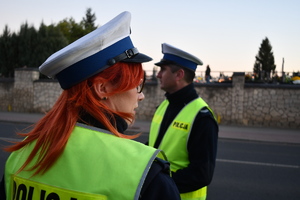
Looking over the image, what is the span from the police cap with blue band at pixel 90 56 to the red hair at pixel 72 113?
0.09 ft

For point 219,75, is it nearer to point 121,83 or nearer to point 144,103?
point 144,103

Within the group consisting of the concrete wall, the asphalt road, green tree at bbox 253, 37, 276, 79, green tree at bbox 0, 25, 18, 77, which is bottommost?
the asphalt road

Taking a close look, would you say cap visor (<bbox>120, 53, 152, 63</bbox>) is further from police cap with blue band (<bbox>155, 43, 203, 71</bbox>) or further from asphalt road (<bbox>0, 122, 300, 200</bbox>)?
asphalt road (<bbox>0, 122, 300, 200</bbox>)

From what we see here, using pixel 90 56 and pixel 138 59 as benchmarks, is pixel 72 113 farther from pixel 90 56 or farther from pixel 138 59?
pixel 138 59

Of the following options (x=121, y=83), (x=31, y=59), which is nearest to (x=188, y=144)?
(x=121, y=83)

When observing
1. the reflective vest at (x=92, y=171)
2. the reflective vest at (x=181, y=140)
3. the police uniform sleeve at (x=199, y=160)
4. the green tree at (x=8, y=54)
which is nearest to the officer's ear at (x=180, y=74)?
the reflective vest at (x=181, y=140)

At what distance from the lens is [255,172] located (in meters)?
7.01

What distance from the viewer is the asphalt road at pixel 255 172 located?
554 cm

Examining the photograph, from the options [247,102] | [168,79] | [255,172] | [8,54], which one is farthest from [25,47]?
[168,79]

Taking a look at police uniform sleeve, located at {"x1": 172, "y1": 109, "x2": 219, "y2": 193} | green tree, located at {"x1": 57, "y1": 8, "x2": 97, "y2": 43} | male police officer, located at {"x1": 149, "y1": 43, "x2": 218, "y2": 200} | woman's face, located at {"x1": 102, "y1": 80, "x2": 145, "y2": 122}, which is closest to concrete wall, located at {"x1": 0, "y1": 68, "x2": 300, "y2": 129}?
male police officer, located at {"x1": 149, "y1": 43, "x2": 218, "y2": 200}

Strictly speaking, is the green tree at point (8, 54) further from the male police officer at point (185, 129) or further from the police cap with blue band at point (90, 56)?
the police cap with blue band at point (90, 56)

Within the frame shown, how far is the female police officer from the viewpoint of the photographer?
1.16m

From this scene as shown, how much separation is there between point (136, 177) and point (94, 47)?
0.56 meters

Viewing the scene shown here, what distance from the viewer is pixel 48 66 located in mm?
1368
